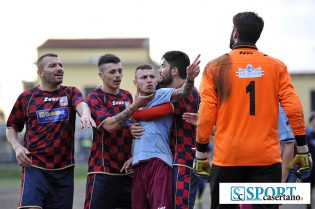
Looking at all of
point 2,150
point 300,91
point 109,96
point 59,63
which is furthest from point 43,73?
point 300,91

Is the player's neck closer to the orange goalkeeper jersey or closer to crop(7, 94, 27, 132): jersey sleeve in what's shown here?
crop(7, 94, 27, 132): jersey sleeve

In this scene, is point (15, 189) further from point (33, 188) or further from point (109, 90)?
point (109, 90)

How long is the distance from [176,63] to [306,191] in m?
2.16

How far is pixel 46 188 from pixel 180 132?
5.23 ft

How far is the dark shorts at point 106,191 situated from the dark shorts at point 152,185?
384mm

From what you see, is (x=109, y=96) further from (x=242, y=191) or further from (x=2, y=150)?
(x=2, y=150)

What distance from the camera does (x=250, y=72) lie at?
609 centimetres

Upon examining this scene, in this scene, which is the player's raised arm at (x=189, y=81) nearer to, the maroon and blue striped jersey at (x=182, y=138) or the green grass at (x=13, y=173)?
the maroon and blue striped jersey at (x=182, y=138)

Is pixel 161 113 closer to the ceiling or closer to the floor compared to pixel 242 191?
closer to the ceiling

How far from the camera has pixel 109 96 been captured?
8086 mm

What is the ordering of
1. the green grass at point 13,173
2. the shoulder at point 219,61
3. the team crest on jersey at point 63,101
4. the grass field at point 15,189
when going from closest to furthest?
the shoulder at point 219,61 → the team crest on jersey at point 63,101 → the grass field at point 15,189 → the green grass at point 13,173

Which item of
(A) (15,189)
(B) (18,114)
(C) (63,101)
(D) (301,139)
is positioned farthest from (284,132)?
(A) (15,189)

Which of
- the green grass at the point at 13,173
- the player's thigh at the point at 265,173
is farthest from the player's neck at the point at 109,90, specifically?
the green grass at the point at 13,173

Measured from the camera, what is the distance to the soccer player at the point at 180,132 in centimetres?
750
